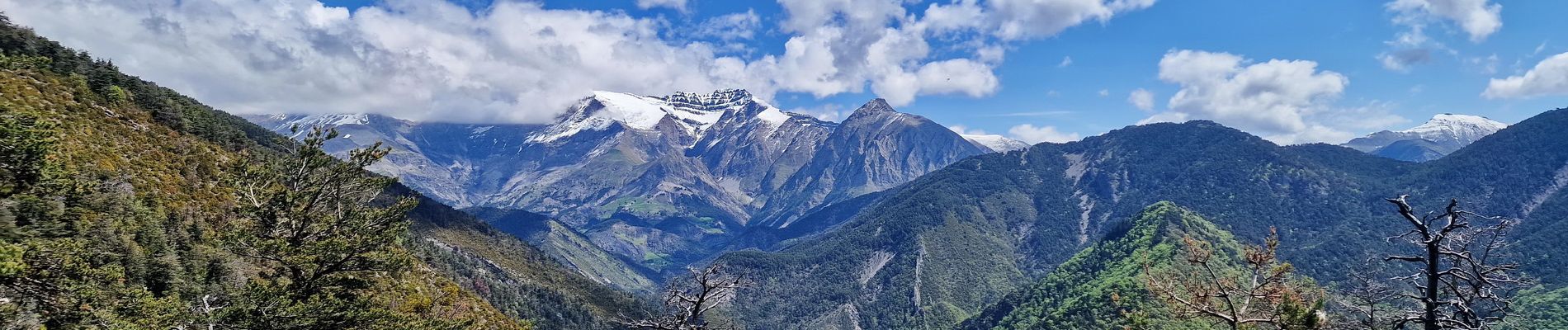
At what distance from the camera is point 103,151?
205ft

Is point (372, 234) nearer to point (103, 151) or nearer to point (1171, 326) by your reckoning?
point (103, 151)

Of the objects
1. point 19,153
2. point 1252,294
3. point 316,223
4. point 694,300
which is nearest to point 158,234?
point 316,223

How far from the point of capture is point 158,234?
160ft

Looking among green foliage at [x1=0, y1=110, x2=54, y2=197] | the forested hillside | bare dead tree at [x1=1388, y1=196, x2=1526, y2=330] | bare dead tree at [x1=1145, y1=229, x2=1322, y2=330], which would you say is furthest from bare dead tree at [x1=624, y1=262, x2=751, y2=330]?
green foliage at [x1=0, y1=110, x2=54, y2=197]

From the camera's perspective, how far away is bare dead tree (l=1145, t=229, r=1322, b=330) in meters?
17.9

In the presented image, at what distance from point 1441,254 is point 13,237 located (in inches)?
1818

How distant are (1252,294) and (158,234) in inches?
2495

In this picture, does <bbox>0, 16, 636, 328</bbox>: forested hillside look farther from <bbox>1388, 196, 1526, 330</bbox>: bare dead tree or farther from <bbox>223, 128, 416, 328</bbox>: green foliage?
<bbox>1388, 196, 1526, 330</bbox>: bare dead tree

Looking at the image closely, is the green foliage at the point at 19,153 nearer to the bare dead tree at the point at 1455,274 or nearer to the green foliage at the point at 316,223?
the green foliage at the point at 316,223

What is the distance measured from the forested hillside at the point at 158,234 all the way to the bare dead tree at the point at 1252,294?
16.6 meters

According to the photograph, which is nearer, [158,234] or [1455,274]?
[1455,274]

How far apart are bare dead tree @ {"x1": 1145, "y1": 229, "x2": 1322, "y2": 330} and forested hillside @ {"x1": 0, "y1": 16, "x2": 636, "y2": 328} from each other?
16.6 m

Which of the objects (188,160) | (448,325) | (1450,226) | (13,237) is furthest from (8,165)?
(188,160)

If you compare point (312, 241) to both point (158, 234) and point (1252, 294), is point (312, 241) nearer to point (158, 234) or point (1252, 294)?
point (158, 234)
